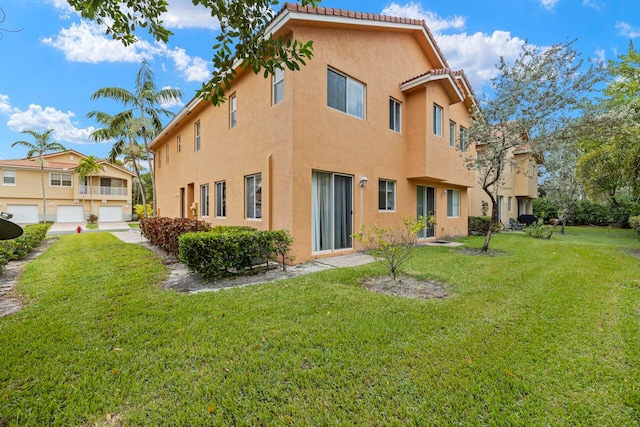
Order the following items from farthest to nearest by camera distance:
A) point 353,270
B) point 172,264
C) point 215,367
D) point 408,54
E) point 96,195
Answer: point 96,195
point 408,54
point 172,264
point 353,270
point 215,367

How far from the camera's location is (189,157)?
1546 cm

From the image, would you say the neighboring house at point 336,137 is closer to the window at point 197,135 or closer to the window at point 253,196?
the window at point 253,196

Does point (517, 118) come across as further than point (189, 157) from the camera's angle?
No

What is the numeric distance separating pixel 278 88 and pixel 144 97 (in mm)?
13760

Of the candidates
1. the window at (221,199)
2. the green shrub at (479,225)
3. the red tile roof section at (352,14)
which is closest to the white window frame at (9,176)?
the window at (221,199)

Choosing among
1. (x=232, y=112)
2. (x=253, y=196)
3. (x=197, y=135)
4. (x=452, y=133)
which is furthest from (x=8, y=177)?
(x=452, y=133)

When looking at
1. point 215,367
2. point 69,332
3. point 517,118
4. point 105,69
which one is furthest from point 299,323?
point 105,69

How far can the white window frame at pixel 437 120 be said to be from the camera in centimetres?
1201

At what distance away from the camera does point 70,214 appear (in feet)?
114

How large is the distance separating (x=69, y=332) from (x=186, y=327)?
149 cm

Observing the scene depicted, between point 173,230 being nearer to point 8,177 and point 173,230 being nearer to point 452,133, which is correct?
point 452,133

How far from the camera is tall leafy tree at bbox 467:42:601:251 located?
8.62m

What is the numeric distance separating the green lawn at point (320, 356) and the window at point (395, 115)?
7.48m

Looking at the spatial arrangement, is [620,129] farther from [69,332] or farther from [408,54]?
[69,332]
